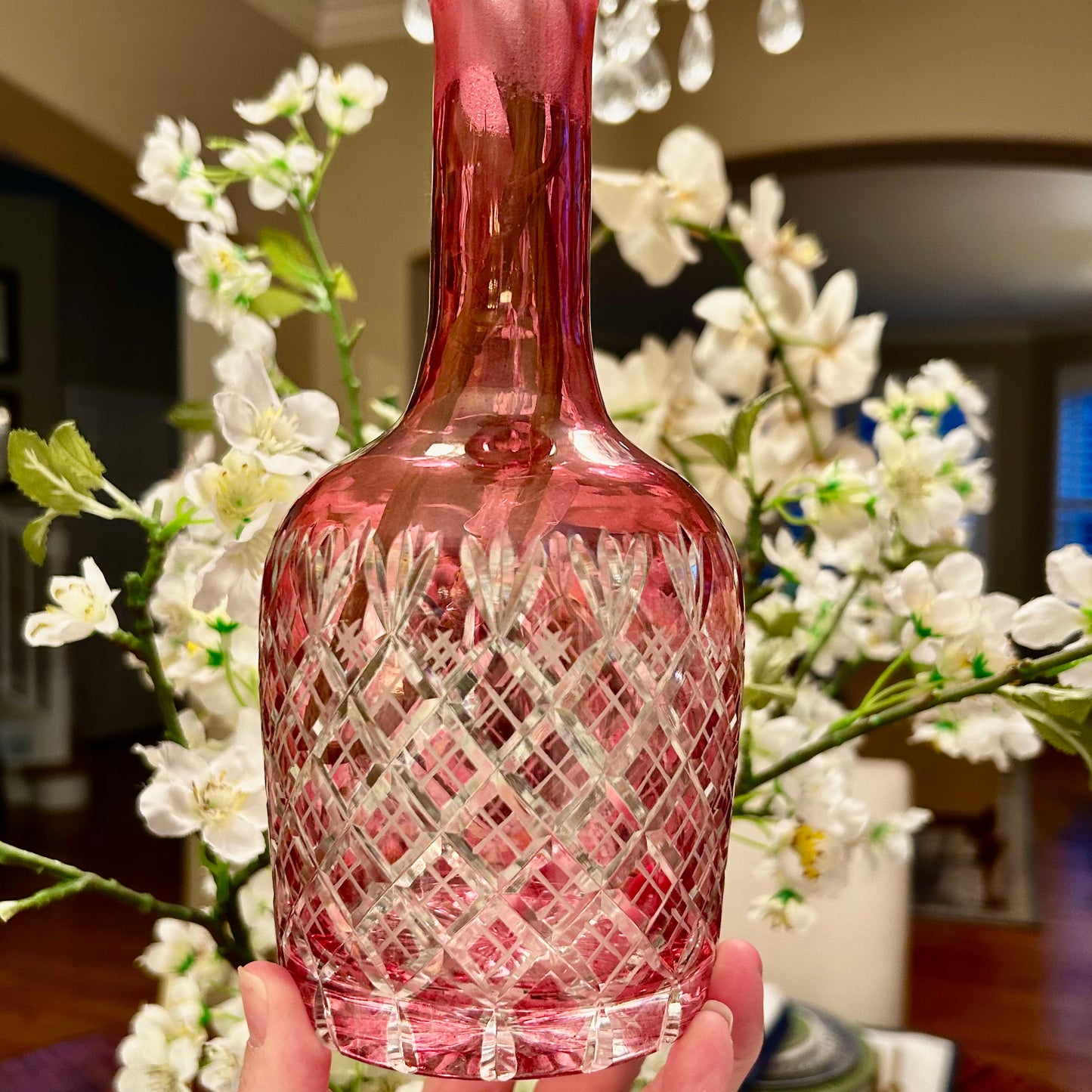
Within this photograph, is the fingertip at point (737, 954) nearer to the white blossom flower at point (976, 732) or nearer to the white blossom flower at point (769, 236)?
the white blossom flower at point (976, 732)

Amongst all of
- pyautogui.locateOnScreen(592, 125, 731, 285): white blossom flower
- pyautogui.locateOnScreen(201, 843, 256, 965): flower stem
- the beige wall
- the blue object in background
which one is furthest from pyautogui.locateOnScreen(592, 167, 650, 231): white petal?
the blue object in background

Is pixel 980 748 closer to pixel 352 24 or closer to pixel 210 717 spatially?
pixel 210 717

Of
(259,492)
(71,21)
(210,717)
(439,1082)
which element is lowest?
(439,1082)

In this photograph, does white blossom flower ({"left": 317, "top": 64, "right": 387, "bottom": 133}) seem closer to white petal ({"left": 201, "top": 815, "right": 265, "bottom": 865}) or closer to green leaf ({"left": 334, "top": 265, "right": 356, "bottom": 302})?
green leaf ({"left": 334, "top": 265, "right": 356, "bottom": 302})

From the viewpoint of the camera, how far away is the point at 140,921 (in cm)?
368

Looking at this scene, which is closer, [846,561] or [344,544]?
[344,544]

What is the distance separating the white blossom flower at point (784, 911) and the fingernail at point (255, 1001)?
1.00 ft

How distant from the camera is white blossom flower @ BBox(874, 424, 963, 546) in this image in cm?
47

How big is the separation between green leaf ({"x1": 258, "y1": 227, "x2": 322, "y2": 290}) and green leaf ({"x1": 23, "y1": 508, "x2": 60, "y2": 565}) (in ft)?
0.56

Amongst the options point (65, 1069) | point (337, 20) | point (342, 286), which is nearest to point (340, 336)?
point (342, 286)

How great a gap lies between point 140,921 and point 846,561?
3.72 meters

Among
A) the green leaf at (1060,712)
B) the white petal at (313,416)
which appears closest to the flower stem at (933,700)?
the green leaf at (1060,712)

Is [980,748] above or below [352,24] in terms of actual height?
below

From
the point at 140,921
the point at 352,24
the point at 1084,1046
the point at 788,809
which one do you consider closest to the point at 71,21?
the point at 352,24
